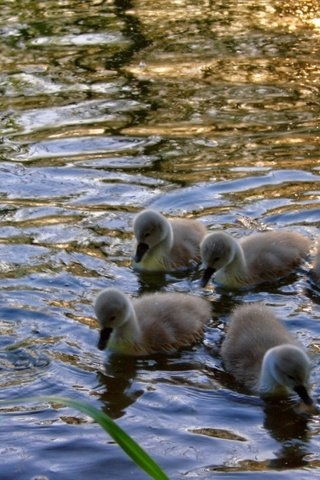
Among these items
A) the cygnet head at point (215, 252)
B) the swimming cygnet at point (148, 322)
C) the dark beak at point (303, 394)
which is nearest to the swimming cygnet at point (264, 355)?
the dark beak at point (303, 394)

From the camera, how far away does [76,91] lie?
9922 mm

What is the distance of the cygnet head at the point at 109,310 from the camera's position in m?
5.25

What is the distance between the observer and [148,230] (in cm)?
630

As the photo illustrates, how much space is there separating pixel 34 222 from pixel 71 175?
0.94m

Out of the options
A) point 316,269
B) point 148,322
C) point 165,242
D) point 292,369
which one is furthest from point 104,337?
point 316,269

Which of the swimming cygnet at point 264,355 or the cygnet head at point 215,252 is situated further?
the cygnet head at point 215,252

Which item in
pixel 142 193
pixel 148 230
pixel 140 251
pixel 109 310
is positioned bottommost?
pixel 142 193

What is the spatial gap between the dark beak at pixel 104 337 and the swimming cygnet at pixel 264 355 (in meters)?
0.52

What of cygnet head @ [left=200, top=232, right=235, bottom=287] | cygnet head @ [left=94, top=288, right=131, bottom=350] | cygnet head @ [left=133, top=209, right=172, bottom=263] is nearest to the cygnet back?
cygnet head @ [left=94, top=288, right=131, bottom=350]

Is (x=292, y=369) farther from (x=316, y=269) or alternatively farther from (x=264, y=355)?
(x=316, y=269)

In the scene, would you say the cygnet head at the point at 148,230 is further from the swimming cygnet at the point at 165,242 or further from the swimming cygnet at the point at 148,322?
the swimming cygnet at the point at 148,322

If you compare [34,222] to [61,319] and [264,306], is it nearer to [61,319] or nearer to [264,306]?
[61,319]

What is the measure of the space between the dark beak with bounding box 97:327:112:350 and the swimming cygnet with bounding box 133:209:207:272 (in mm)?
1089

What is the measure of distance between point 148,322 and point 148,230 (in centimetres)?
95
